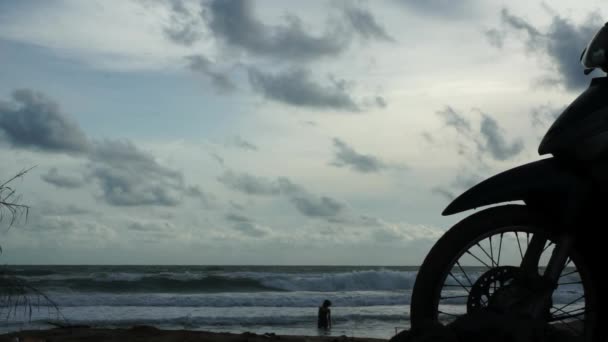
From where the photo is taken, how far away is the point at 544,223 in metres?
2.94

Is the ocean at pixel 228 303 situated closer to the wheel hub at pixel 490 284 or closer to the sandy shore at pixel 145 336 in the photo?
the sandy shore at pixel 145 336

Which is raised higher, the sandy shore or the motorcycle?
the motorcycle

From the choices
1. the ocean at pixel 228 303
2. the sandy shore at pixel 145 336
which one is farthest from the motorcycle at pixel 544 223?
the sandy shore at pixel 145 336

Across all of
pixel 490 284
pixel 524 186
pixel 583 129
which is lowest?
pixel 490 284

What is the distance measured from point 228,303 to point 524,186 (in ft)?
70.7

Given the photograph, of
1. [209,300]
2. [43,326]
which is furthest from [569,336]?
[209,300]

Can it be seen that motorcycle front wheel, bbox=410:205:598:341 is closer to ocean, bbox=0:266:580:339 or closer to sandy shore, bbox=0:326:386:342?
ocean, bbox=0:266:580:339

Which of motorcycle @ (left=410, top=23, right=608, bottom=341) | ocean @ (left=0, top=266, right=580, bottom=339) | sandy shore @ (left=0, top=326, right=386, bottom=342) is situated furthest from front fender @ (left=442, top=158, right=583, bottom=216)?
sandy shore @ (left=0, top=326, right=386, bottom=342)

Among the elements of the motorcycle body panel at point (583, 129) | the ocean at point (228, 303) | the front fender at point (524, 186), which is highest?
the motorcycle body panel at point (583, 129)

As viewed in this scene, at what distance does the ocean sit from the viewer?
1520cm

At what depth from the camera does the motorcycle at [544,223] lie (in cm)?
282

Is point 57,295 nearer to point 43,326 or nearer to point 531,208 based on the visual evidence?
point 43,326

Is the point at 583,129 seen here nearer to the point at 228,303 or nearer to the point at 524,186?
the point at 524,186

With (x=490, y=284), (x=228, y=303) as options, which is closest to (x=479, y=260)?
(x=490, y=284)
